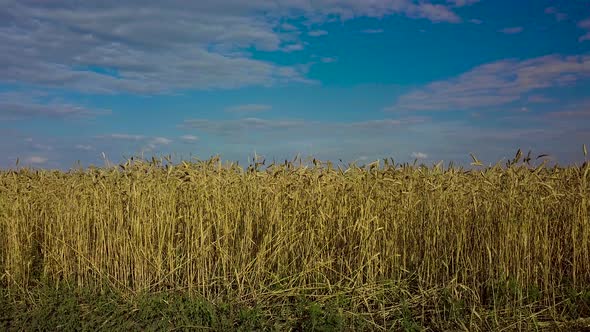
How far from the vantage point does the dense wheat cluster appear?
492 cm

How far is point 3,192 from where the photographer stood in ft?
23.4

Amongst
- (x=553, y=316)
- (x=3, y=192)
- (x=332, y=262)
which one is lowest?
(x=553, y=316)

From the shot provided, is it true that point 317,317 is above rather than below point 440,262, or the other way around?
below

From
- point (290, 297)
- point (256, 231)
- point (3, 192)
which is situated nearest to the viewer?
point (290, 297)

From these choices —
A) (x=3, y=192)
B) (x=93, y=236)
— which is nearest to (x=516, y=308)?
(x=93, y=236)

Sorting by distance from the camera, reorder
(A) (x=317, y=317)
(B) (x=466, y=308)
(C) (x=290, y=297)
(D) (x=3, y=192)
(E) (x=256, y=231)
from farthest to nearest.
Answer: (D) (x=3, y=192) → (E) (x=256, y=231) → (C) (x=290, y=297) → (B) (x=466, y=308) → (A) (x=317, y=317)

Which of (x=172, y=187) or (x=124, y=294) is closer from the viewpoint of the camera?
(x=124, y=294)

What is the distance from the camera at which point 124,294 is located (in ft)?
17.1

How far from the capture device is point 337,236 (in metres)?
5.35

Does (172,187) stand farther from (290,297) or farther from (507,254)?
(507,254)

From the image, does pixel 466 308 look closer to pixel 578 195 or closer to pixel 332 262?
pixel 332 262

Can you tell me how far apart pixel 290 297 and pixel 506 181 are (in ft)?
8.06

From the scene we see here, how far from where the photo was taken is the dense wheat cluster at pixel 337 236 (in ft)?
16.1

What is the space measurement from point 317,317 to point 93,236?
297cm
